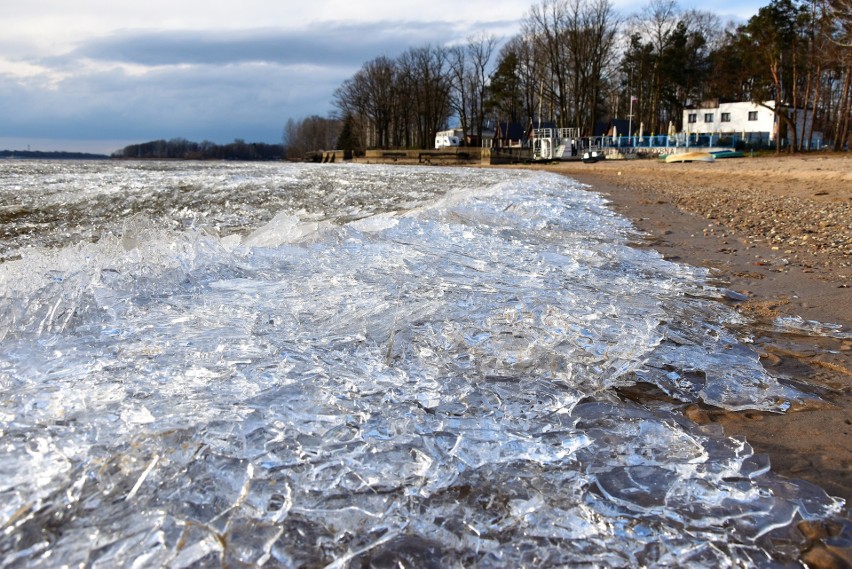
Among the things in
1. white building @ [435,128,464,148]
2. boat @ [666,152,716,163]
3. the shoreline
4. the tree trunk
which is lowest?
the shoreline

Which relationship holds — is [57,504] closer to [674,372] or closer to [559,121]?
[674,372]

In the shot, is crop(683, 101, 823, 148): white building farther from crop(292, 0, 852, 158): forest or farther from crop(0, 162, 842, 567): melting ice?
crop(0, 162, 842, 567): melting ice

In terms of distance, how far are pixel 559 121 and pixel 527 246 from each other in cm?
5730

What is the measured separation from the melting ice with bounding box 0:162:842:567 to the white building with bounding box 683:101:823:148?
51067 millimetres

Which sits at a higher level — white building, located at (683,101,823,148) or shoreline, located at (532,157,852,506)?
white building, located at (683,101,823,148)

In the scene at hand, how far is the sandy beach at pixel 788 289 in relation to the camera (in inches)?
83.7

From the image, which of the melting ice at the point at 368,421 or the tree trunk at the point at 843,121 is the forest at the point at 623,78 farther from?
the melting ice at the point at 368,421

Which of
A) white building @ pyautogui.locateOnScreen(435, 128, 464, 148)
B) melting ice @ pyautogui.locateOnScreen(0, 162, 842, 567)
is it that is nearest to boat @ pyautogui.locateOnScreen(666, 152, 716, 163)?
melting ice @ pyautogui.locateOnScreen(0, 162, 842, 567)

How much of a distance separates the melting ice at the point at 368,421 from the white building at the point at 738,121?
51067mm

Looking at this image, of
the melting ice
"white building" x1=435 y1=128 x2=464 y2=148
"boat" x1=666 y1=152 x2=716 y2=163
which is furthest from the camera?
"white building" x1=435 y1=128 x2=464 y2=148

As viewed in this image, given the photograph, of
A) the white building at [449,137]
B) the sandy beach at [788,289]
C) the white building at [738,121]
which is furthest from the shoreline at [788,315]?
the white building at [449,137]

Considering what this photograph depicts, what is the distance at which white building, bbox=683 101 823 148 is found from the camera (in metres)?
48.6

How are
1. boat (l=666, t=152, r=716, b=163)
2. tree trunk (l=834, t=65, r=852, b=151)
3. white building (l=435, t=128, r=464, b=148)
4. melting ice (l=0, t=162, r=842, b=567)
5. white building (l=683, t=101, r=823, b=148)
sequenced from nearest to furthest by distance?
melting ice (l=0, t=162, r=842, b=567)
boat (l=666, t=152, r=716, b=163)
tree trunk (l=834, t=65, r=852, b=151)
white building (l=683, t=101, r=823, b=148)
white building (l=435, t=128, r=464, b=148)

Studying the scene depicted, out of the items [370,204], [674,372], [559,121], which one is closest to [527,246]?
[674,372]
